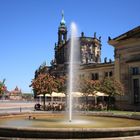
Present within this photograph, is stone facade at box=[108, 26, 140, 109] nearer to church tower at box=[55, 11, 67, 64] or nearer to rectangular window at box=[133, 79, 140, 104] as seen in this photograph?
rectangular window at box=[133, 79, 140, 104]

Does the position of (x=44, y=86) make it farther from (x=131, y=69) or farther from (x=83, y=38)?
(x=83, y=38)

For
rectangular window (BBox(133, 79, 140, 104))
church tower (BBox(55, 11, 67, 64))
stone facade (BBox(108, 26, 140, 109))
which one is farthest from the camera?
church tower (BBox(55, 11, 67, 64))

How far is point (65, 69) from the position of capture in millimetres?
89438

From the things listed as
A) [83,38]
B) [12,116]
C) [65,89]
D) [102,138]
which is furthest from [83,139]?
[83,38]

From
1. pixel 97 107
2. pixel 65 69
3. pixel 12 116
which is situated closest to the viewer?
pixel 12 116

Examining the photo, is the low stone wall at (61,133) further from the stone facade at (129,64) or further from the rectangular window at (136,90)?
the rectangular window at (136,90)

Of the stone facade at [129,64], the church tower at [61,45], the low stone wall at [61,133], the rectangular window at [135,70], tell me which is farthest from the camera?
the church tower at [61,45]

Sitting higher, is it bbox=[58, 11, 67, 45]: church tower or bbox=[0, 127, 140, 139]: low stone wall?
bbox=[58, 11, 67, 45]: church tower

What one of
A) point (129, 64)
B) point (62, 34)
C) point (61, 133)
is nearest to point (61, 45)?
point (62, 34)

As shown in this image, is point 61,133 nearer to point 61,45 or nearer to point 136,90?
point 136,90

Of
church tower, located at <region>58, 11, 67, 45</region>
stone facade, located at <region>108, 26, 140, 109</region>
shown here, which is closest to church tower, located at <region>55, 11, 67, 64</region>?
church tower, located at <region>58, 11, 67, 45</region>

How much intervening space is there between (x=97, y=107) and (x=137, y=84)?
256 inches

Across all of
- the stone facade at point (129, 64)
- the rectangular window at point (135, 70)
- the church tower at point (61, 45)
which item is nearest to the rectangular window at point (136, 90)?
the stone facade at point (129, 64)

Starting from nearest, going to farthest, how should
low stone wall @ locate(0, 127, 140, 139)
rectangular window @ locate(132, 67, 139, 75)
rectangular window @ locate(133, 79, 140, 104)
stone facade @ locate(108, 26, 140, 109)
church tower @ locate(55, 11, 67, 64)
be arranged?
low stone wall @ locate(0, 127, 140, 139), stone facade @ locate(108, 26, 140, 109), rectangular window @ locate(132, 67, 139, 75), rectangular window @ locate(133, 79, 140, 104), church tower @ locate(55, 11, 67, 64)
